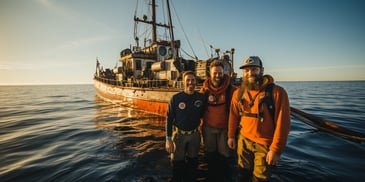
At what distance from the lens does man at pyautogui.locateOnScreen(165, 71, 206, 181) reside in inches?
147

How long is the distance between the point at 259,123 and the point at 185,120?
1.62 m

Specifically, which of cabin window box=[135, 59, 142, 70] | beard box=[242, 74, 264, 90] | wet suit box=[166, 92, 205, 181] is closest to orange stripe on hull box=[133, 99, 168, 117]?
cabin window box=[135, 59, 142, 70]

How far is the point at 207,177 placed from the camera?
4.37 m

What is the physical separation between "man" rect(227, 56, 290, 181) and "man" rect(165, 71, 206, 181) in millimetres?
1005

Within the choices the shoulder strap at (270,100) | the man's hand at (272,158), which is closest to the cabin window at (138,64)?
the shoulder strap at (270,100)

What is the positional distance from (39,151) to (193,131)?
7.61 m

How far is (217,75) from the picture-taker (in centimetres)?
378

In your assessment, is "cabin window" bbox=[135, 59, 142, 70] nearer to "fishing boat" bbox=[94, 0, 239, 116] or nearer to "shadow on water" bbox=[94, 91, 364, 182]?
"fishing boat" bbox=[94, 0, 239, 116]

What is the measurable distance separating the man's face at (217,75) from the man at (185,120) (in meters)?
0.48

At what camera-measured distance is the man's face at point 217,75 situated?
3.76 meters

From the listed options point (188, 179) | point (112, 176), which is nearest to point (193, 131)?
point (188, 179)

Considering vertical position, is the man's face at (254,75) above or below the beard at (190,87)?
above

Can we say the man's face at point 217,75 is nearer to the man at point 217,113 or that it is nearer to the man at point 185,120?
the man at point 217,113

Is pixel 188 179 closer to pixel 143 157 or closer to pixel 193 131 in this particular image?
pixel 193 131
